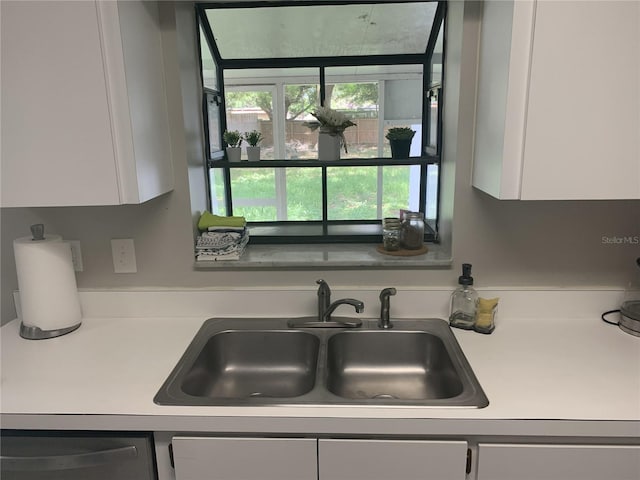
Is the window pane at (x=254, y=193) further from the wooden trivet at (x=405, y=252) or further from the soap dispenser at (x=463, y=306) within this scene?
the soap dispenser at (x=463, y=306)

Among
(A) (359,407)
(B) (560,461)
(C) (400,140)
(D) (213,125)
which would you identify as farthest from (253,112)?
(B) (560,461)

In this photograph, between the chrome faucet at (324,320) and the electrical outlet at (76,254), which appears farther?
the electrical outlet at (76,254)

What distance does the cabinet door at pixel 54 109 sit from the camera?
1158 mm

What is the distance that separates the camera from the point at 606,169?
1.19m

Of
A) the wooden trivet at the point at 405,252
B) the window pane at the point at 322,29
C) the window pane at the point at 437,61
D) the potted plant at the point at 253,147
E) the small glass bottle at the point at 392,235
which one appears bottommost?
the wooden trivet at the point at 405,252

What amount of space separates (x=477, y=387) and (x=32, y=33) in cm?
146

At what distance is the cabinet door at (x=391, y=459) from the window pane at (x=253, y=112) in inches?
48.2

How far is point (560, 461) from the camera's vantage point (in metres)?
1.07

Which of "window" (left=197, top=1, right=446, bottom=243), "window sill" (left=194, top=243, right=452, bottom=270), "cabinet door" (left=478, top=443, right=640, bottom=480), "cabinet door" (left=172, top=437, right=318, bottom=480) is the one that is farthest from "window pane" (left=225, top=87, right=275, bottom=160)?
"cabinet door" (left=478, top=443, right=640, bottom=480)

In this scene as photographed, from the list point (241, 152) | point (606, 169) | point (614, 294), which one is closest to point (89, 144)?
point (241, 152)

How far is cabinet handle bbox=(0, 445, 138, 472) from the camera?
3.63 feet

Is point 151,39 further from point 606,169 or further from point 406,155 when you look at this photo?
point 606,169

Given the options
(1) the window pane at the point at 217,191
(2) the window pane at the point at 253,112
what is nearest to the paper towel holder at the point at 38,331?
(1) the window pane at the point at 217,191

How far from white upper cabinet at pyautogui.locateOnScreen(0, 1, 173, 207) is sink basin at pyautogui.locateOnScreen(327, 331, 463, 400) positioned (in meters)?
0.82
